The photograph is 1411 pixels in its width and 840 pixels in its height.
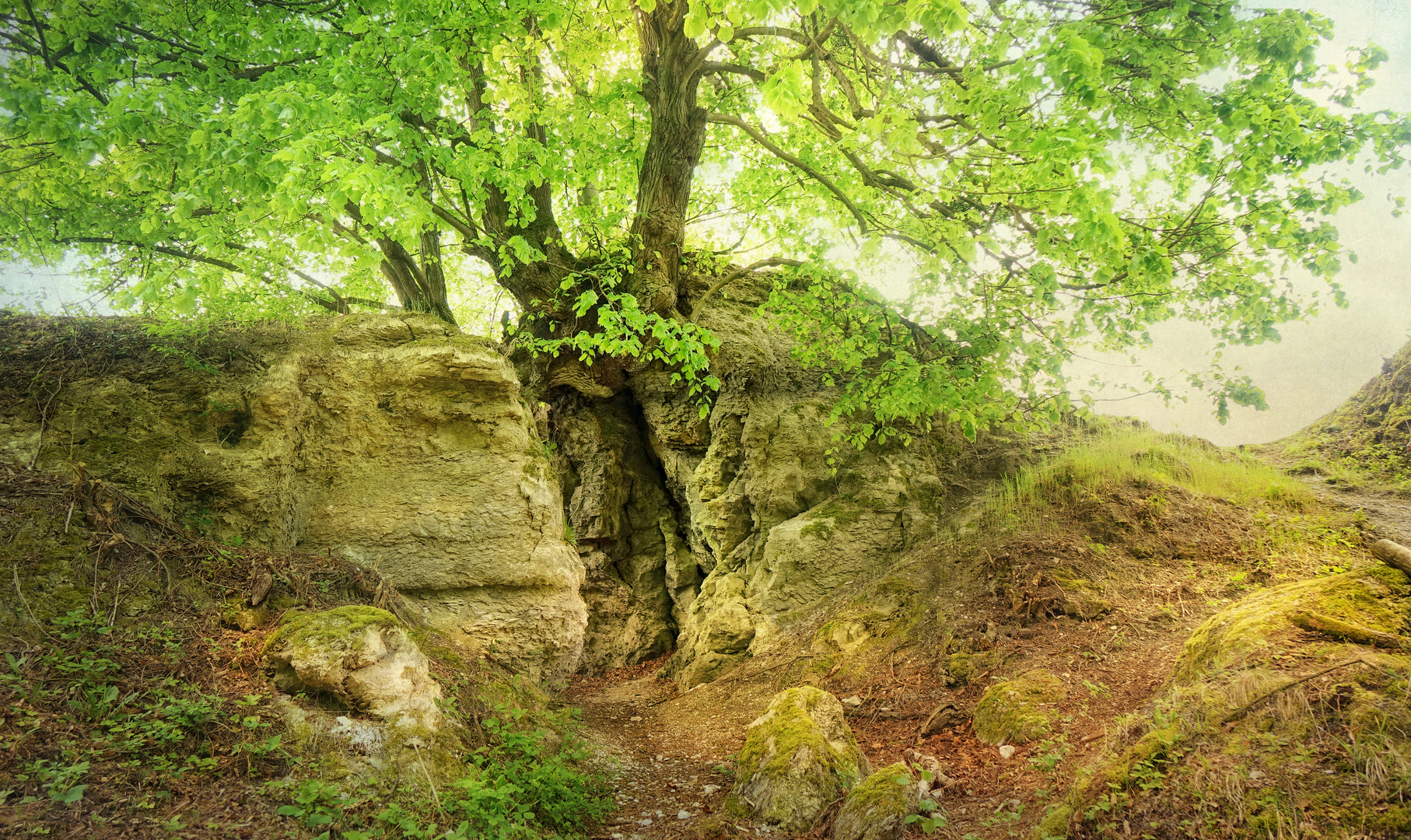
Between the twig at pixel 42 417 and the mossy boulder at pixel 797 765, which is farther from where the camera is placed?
the twig at pixel 42 417

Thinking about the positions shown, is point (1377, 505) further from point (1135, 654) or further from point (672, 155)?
point (672, 155)

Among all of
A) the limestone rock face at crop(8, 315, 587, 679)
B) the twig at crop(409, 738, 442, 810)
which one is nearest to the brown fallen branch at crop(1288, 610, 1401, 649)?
the twig at crop(409, 738, 442, 810)

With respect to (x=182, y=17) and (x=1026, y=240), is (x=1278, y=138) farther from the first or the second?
(x=182, y=17)

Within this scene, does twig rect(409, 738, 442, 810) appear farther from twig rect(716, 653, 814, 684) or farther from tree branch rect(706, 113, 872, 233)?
tree branch rect(706, 113, 872, 233)

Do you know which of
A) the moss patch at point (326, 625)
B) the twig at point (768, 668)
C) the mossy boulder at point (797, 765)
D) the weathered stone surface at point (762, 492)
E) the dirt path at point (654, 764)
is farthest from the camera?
the weathered stone surface at point (762, 492)

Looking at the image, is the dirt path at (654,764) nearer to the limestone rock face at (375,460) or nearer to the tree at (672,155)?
the limestone rock face at (375,460)

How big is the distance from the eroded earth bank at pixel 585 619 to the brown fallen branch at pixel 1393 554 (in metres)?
0.17

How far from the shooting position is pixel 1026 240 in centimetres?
759

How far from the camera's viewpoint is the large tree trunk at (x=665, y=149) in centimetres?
809

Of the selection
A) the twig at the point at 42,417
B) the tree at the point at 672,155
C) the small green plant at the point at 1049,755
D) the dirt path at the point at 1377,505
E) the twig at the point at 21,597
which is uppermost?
the tree at the point at 672,155

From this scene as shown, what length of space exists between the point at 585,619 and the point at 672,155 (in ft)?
21.0

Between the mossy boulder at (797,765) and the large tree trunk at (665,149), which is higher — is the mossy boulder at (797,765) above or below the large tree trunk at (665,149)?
below

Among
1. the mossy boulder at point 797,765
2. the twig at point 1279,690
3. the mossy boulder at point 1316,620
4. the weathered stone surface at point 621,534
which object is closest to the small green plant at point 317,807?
the mossy boulder at point 797,765

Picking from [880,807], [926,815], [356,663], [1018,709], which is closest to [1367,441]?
[1018,709]
